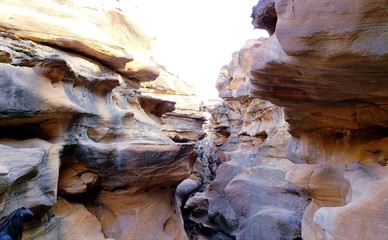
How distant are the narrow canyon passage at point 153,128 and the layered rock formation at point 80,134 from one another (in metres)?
0.03

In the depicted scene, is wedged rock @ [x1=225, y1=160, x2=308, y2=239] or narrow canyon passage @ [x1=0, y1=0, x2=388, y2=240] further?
wedged rock @ [x1=225, y1=160, x2=308, y2=239]

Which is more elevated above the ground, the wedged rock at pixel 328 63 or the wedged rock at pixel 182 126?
the wedged rock at pixel 328 63

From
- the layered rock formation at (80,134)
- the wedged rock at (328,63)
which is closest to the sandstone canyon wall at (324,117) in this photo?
the wedged rock at (328,63)

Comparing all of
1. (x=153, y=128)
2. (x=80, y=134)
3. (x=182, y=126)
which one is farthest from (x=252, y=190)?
(x=182, y=126)

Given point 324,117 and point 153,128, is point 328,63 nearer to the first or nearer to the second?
point 324,117

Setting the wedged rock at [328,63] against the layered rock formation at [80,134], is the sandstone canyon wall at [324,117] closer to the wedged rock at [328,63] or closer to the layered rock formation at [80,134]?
the wedged rock at [328,63]

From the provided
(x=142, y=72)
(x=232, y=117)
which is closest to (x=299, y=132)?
(x=142, y=72)

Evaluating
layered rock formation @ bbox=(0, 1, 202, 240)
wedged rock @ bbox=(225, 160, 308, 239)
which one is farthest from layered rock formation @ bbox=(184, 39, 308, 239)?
layered rock formation @ bbox=(0, 1, 202, 240)

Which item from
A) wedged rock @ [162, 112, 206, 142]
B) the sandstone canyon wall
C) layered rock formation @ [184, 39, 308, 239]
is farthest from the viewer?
wedged rock @ [162, 112, 206, 142]

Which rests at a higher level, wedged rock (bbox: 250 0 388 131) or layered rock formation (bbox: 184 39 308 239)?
wedged rock (bbox: 250 0 388 131)

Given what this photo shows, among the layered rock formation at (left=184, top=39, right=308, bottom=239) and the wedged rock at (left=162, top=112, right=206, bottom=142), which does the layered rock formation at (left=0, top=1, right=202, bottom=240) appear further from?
Answer: the wedged rock at (left=162, top=112, right=206, bottom=142)

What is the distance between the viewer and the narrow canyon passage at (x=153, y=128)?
2998mm

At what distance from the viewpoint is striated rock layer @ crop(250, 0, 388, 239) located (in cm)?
258

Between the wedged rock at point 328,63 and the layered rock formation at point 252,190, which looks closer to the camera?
the wedged rock at point 328,63
